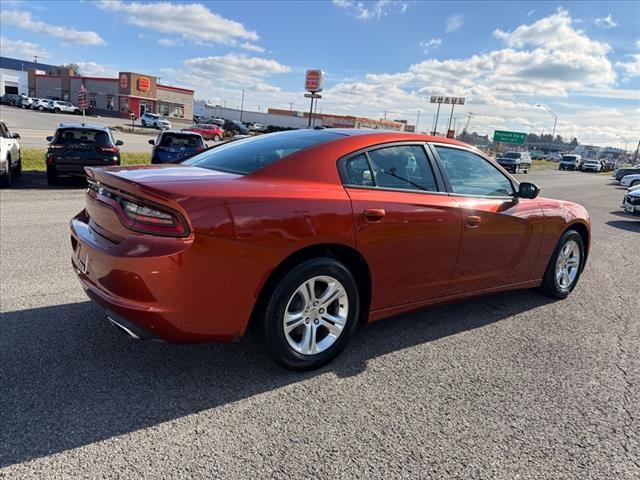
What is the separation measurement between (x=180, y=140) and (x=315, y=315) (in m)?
11.5

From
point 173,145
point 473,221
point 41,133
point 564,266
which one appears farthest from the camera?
point 41,133

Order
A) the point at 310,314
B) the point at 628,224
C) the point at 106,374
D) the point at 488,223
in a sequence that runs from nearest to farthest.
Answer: the point at 106,374, the point at 310,314, the point at 488,223, the point at 628,224

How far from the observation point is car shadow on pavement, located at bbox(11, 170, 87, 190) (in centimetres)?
1122

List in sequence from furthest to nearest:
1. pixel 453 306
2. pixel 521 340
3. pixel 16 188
A: pixel 16 188 → pixel 453 306 → pixel 521 340

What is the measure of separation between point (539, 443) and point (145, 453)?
6.93ft

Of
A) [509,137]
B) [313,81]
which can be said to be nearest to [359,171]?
[313,81]

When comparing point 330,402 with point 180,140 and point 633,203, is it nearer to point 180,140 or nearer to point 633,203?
point 180,140

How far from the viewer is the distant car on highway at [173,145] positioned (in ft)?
43.0

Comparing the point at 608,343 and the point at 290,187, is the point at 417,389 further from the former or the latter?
the point at 608,343

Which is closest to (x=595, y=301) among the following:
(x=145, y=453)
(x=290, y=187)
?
(x=290, y=187)

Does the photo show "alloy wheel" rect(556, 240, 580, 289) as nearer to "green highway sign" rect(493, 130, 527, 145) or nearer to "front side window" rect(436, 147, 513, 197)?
"front side window" rect(436, 147, 513, 197)

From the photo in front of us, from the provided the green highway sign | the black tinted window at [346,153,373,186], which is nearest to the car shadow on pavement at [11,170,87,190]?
the black tinted window at [346,153,373,186]

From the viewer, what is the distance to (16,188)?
10.8 meters

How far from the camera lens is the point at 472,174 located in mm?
4176
